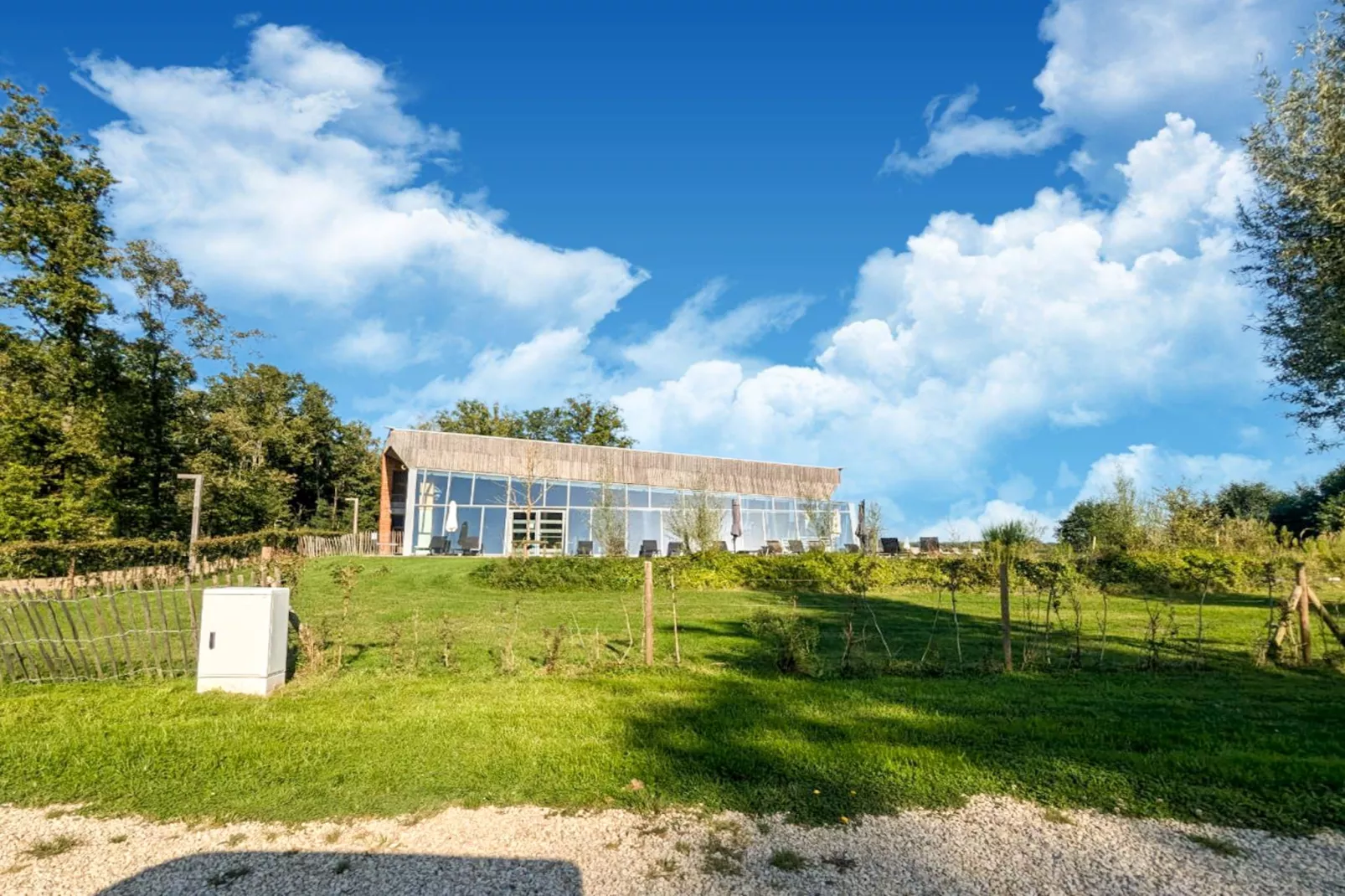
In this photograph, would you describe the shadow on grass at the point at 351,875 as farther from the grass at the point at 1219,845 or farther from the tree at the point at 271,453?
the tree at the point at 271,453

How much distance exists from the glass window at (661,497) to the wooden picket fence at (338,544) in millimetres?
12791

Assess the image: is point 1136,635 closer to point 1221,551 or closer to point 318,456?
point 1221,551

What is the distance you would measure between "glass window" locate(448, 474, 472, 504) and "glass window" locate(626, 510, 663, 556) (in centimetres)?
730

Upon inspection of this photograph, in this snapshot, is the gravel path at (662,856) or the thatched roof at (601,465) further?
the thatched roof at (601,465)

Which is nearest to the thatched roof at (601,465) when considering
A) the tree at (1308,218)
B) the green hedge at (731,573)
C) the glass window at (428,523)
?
the glass window at (428,523)

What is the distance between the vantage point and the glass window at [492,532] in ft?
99.9

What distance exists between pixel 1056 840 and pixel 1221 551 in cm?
1937

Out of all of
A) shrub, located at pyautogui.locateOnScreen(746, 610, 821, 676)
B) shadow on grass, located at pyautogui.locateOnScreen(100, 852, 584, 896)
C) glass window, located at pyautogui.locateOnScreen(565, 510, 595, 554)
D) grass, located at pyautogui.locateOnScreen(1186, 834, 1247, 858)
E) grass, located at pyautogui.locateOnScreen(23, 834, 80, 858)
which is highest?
glass window, located at pyautogui.locateOnScreen(565, 510, 595, 554)

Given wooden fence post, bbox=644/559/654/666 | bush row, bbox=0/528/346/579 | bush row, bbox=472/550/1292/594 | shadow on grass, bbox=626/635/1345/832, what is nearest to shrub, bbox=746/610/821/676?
shadow on grass, bbox=626/635/1345/832

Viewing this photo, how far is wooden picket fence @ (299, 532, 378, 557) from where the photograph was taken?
88.5 feet

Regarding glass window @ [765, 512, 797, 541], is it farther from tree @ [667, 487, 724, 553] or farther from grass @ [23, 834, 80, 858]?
grass @ [23, 834, 80, 858]

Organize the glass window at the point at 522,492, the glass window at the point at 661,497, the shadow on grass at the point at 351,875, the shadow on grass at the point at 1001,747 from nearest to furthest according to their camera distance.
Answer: the shadow on grass at the point at 351,875 < the shadow on grass at the point at 1001,747 < the glass window at the point at 522,492 < the glass window at the point at 661,497

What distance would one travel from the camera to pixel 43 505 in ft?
55.4

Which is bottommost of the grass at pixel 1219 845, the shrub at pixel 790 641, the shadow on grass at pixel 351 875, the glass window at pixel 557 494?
the shadow on grass at pixel 351 875
